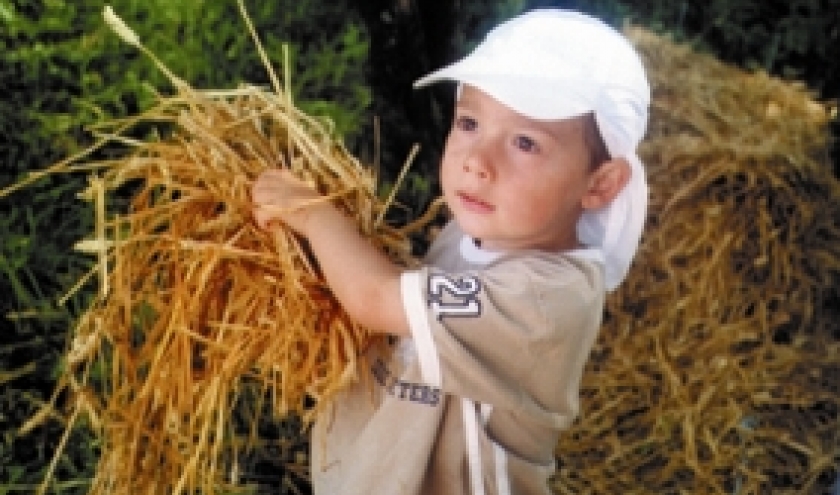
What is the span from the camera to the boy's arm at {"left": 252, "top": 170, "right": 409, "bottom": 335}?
1.62 meters

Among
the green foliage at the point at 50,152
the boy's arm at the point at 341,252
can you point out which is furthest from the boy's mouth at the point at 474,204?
the green foliage at the point at 50,152

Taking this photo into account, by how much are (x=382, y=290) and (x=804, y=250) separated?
203 centimetres

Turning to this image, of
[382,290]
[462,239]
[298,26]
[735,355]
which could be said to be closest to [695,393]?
[735,355]

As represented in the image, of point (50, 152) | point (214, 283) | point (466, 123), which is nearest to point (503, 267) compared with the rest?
point (466, 123)

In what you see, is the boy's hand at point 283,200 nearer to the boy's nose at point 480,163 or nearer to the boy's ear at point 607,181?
the boy's nose at point 480,163

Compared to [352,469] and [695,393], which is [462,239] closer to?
[352,469]

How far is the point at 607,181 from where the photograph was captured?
1707 mm

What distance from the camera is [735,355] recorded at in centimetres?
329

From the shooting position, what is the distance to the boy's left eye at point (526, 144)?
1.65 m

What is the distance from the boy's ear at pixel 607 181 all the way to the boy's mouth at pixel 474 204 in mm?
136

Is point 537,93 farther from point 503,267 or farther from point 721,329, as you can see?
point 721,329

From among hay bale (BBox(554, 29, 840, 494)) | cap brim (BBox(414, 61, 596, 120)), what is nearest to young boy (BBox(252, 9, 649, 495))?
cap brim (BBox(414, 61, 596, 120))

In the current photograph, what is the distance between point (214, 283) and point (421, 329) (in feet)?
1.11

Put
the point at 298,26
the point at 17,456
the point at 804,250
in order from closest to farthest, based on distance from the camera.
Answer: the point at 17,456 → the point at 298,26 → the point at 804,250
